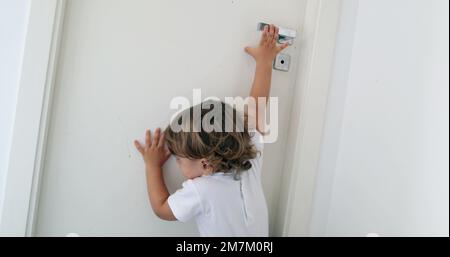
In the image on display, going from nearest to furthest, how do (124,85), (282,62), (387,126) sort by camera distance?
(387,126)
(124,85)
(282,62)

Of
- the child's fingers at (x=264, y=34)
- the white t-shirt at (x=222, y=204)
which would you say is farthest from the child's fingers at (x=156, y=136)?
the child's fingers at (x=264, y=34)

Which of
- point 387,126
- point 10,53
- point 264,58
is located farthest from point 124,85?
point 387,126

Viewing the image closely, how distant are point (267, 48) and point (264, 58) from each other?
0.03 meters

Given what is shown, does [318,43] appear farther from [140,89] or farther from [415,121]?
[140,89]

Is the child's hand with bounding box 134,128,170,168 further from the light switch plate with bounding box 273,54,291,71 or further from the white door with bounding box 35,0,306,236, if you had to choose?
the light switch plate with bounding box 273,54,291,71

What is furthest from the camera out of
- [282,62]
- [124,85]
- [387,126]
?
[282,62]

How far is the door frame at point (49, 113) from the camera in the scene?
91cm

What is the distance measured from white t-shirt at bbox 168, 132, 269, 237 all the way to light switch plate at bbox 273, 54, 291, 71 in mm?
363

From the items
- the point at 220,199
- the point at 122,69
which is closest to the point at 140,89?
the point at 122,69

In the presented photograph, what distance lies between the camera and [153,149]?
104cm

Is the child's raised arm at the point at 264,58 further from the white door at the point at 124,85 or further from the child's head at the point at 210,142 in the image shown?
the child's head at the point at 210,142

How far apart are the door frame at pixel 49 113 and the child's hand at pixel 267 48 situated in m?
0.12

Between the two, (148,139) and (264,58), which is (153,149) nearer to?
(148,139)
